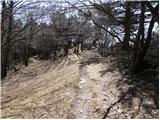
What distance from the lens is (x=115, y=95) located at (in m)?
8.75

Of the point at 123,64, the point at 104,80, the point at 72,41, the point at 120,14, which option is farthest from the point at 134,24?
the point at 72,41

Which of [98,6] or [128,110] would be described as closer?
[128,110]

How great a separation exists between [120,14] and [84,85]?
451 centimetres

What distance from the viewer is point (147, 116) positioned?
690cm

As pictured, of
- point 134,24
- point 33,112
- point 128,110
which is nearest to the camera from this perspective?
point 128,110

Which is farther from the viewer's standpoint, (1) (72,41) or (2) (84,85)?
(1) (72,41)

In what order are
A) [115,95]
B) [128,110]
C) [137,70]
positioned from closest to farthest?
1. [128,110]
2. [115,95]
3. [137,70]

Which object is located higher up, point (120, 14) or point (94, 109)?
point (120, 14)

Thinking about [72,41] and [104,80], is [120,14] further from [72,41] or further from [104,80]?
[72,41]

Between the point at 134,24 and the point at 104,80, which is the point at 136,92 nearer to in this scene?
the point at 104,80

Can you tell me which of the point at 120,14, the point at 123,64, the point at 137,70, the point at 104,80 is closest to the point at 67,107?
the point at 104,80

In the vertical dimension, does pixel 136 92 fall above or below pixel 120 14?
below

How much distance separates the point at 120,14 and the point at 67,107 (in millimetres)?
6759

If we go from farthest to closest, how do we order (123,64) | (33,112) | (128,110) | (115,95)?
(123,64), (115,95), (33,112), (128,110)
